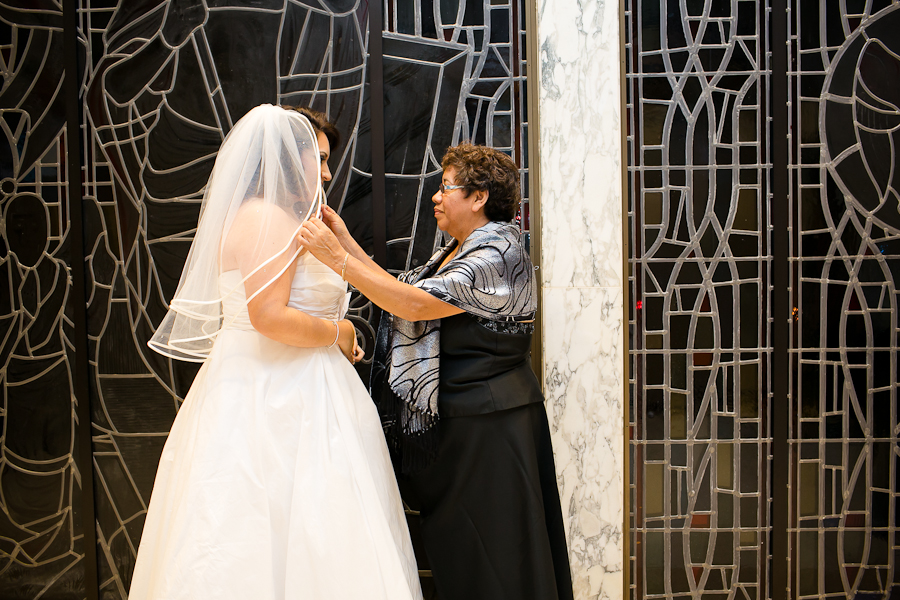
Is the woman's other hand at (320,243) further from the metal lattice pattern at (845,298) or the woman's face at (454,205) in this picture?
the metal lattice pattern at (845,298)

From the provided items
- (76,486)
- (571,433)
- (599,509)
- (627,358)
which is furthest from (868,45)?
(76,486)

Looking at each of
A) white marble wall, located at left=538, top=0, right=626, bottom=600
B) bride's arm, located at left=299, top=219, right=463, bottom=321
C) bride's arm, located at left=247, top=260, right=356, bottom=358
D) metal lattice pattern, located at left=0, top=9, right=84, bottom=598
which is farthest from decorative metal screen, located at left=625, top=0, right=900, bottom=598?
metal lattice pattern, located at left=0, top=9, right=84, bottom=598

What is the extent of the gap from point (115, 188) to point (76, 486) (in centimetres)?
127

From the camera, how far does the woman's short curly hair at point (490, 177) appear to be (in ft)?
5.47

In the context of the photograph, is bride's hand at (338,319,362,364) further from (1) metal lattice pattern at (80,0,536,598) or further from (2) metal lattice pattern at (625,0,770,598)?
(2) metal lattice pattern at (625,0,770,598)

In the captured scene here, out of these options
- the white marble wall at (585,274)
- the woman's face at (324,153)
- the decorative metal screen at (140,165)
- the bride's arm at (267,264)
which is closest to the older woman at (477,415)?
the woman's face at (324,153)

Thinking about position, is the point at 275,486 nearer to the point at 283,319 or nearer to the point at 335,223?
the point at 283,319

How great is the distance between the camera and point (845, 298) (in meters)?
2.16

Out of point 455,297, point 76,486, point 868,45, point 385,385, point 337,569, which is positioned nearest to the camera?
point 337,569

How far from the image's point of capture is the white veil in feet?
4.51

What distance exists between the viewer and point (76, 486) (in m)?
2.28

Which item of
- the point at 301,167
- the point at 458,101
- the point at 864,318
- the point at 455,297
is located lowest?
the point at 864,318

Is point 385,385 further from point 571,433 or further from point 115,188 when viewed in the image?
point 115,188

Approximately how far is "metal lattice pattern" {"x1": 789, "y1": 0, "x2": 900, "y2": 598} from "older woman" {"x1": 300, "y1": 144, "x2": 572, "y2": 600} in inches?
50.1
